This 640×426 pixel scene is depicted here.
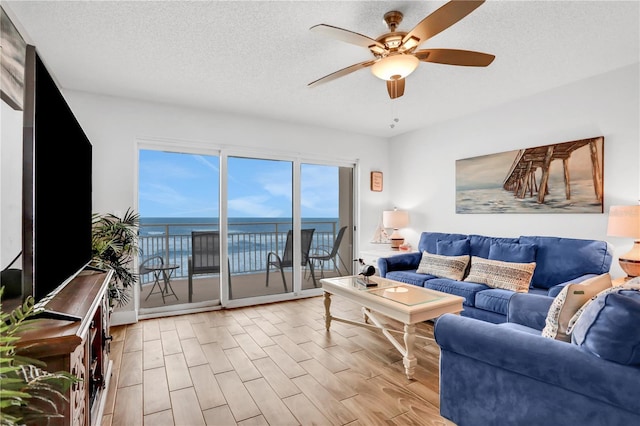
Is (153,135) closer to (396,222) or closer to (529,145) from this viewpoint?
(396,222)

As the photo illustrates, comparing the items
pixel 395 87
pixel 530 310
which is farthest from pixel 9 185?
pixel 530 310

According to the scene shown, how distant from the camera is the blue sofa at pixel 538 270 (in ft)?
9.36

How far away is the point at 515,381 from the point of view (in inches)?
57.4

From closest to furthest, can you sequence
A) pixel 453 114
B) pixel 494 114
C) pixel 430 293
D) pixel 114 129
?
pixel 430 293
pixel 114 129
pixel 494 114
pixel 453 114

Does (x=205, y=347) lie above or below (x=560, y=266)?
below

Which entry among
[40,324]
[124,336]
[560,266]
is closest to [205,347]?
[124,336]

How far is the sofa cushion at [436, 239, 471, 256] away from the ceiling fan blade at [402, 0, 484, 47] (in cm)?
243

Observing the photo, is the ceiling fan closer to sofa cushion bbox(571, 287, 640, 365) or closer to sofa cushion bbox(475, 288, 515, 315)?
sofa cushion bbox(571, 287, 640, 365)

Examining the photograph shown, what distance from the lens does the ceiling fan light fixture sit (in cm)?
209

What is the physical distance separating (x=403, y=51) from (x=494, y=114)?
235cm

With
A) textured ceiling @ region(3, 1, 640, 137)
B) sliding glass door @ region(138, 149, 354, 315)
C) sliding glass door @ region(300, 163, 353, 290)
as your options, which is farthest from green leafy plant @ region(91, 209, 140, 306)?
sliding glass door @ region(300, 163, 353, 290)

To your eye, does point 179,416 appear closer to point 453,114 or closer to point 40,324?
point 40,324

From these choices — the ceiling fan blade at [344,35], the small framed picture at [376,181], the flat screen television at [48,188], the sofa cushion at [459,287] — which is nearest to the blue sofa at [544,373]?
the sofa cushion at [459,287]

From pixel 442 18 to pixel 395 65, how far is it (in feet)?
1.43
